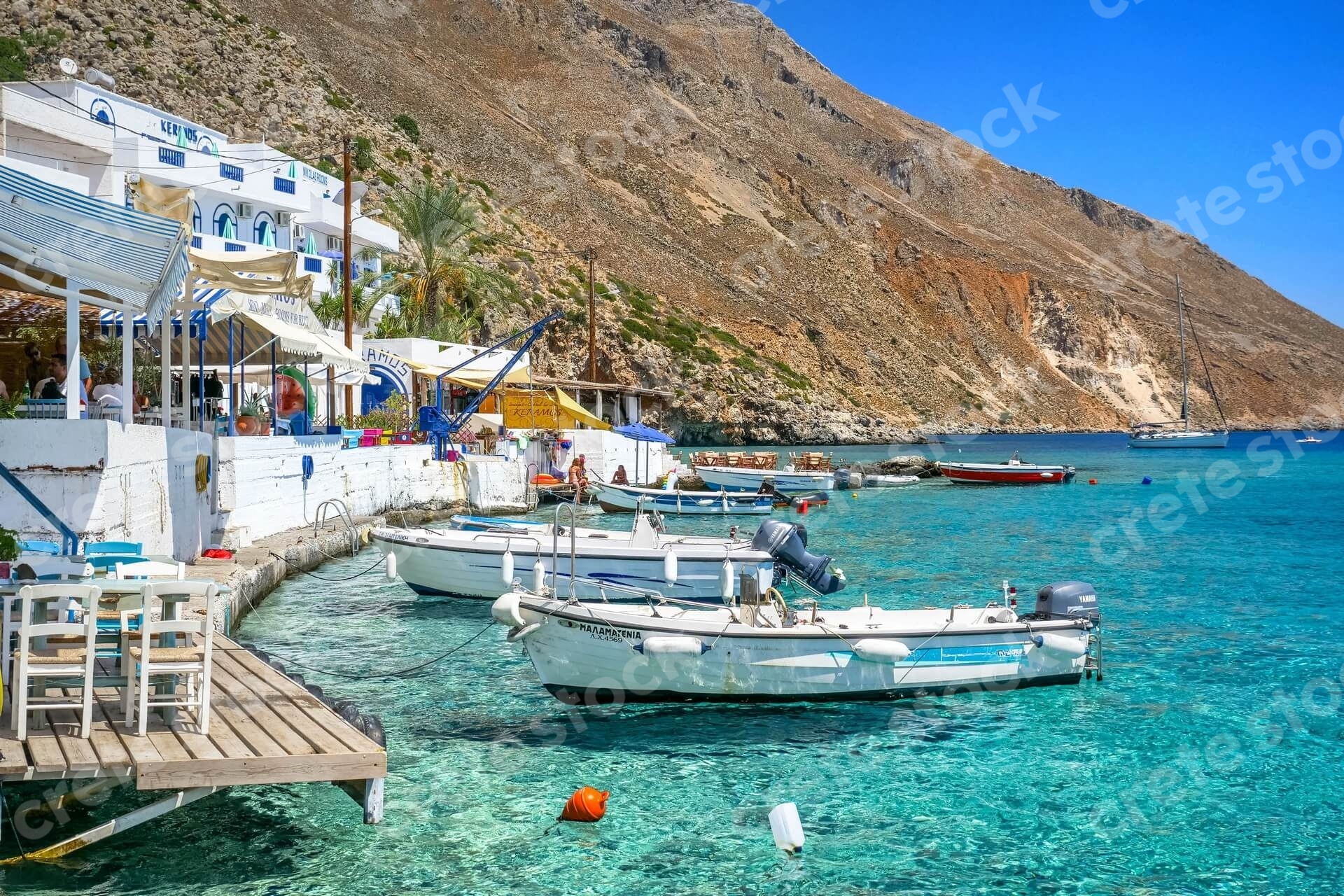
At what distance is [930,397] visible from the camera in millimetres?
117062

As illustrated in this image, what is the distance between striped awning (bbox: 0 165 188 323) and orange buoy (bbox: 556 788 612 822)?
6.45 meters

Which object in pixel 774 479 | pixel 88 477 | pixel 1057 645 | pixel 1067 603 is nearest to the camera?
pixel 88 477

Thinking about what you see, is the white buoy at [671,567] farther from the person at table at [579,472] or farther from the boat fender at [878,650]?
the person at table at [579,472]

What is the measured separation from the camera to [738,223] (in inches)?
4685

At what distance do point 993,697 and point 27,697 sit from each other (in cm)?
1006

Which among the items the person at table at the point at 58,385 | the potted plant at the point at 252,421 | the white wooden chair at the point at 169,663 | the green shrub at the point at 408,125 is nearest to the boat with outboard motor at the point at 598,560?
the potted plant at the point at 252,421

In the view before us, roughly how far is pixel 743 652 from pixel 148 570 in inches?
233

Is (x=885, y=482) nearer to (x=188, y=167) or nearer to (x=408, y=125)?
(x=188, y=167)

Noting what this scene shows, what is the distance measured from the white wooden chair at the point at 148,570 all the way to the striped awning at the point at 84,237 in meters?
2.92

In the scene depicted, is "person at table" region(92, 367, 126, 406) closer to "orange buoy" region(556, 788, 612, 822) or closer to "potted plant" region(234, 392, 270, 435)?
"potted plant" region(234, 392, 270, 435)

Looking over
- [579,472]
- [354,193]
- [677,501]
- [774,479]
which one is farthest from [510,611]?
[354,193]

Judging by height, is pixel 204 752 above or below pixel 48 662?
below

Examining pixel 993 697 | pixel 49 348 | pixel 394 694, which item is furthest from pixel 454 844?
pixel 49 348

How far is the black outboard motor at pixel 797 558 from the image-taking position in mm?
18656
